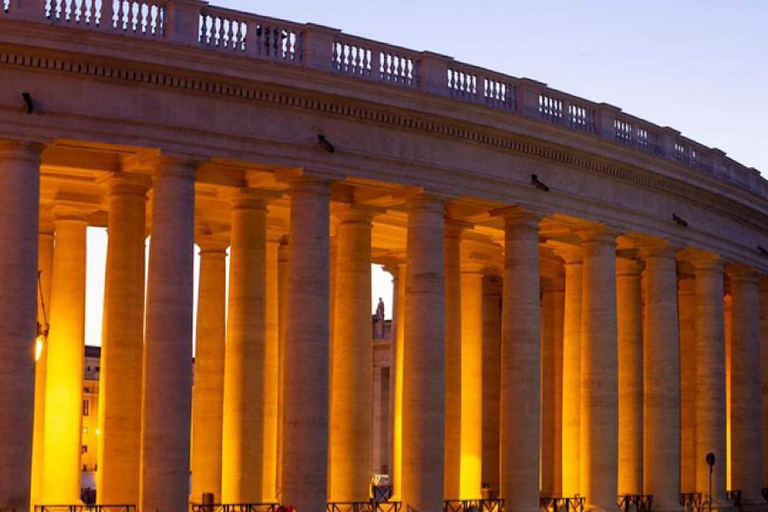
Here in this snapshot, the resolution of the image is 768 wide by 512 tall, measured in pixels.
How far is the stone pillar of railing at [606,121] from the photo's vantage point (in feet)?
350

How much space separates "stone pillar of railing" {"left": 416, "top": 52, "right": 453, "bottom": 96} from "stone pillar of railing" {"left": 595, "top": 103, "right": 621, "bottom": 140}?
16565mm

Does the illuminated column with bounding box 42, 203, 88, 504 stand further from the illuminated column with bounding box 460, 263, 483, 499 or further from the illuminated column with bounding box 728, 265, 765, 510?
the illuminated column with bounding box 728, 265, 765, 510

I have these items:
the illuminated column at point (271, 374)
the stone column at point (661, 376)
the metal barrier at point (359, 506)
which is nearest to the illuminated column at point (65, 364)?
the illuminated column at point (271, 374)

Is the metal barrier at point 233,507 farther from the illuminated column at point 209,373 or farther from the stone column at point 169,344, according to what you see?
the stone column at point 169,344

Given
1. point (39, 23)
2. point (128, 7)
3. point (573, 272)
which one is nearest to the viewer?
point (39, 23)

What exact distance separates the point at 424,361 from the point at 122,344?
17.1 m

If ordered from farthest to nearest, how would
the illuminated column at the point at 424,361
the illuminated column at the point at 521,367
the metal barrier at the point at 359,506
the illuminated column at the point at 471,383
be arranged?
Result: the illuminated column at the point at 471,383 < the illuminated column at the point at 521,367 < the metal barrier at the point at 359,506 < the illuminated column at the point at 424,361

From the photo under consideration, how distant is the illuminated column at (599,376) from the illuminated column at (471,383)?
10839 mm

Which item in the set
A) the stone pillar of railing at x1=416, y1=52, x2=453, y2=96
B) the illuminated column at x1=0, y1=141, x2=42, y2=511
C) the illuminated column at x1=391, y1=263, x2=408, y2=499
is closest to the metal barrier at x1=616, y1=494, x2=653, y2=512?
the illuminated column at x1=391, y1=263, x2=408, y2=499

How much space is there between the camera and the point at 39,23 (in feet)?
247

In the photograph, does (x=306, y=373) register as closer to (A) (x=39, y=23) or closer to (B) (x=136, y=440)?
(B) (x=136, y=440)

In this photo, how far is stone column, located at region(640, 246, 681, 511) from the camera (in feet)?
365

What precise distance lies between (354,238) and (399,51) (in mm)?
11875

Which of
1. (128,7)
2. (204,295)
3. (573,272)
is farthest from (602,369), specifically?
(128,7)
